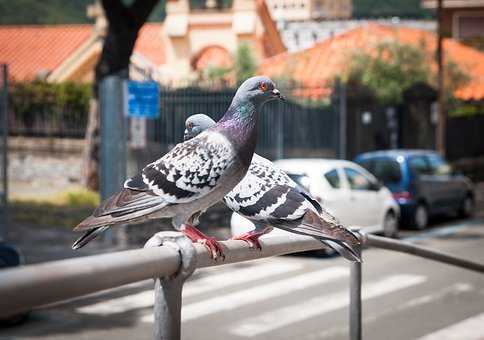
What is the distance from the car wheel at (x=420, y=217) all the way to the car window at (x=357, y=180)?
2.84 m

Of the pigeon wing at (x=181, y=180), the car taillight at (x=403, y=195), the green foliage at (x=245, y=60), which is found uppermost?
the green foliage at (x=245, y=60)

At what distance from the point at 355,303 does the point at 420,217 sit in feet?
53.5

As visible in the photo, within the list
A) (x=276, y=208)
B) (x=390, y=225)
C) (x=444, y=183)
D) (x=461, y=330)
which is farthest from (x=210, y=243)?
(x=444, y=183)

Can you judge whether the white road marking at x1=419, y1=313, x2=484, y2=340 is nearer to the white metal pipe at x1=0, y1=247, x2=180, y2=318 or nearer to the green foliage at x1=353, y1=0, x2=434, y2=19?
the white metal pipe at x1=0, y1=247, x2=180, y2=318

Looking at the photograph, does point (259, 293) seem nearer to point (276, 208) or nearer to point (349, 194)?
point (349, 194)

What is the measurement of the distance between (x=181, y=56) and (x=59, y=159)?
→ 9794 mm

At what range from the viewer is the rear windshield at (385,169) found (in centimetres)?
1997

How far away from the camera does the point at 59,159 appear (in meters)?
27.3

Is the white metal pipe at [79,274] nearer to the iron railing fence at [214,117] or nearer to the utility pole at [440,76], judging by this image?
the iron railing fence at [214,117]

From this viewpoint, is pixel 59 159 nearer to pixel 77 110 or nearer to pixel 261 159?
pixel 77 110

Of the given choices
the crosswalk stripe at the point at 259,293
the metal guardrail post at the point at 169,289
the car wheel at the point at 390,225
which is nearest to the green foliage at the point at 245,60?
the car wheel at the point at 390,225

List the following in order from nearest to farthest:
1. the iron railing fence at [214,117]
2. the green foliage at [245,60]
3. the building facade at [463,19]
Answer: the iron railing fence at [214,117] < the green foliage at [245,60] < the building facade at [463,19]

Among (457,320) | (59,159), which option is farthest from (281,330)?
(59,159)

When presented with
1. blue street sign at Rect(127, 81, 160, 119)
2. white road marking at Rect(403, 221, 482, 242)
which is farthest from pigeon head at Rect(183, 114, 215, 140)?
white road marking at Rect(403, 221, 482, 242)
